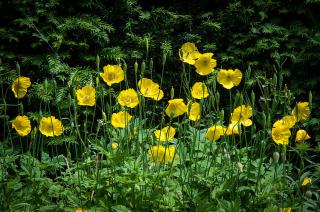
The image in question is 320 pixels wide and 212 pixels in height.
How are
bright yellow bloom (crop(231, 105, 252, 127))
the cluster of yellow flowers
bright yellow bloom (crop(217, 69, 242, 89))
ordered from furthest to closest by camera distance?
1. bright yellow bloom (crop(217, 69, 242, 89))
2. bright yellow bloom (crop(231, 105, 252, 127))
3. the cluster of yellow flowers

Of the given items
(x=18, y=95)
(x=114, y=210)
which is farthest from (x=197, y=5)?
(x=114, y=210)

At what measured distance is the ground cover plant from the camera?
88.9 inches

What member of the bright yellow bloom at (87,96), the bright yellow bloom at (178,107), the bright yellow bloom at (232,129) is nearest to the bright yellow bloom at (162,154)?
the bright yellow bloom at (178,107)

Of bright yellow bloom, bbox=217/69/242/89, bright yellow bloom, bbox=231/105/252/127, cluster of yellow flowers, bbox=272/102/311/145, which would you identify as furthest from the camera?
bright yellow bloom, bbox=217/69/242/89

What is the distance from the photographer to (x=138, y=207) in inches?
87.7

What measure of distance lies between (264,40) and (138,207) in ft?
5.97

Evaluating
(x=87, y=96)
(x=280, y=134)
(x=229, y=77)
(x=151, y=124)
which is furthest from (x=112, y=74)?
(x=280, y=134)

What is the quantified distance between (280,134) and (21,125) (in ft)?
4.09

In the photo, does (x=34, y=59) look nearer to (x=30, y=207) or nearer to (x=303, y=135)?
(x=30, y=207)

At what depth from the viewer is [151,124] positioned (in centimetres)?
256

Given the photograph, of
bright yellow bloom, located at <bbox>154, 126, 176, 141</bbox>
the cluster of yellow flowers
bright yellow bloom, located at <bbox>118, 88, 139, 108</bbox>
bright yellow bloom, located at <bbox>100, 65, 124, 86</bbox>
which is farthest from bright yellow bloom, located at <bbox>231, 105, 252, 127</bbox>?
bright yellow bloom, located at <bbox>100, 65, 124, 86</bbox>

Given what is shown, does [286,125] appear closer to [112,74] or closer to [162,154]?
[162,154]

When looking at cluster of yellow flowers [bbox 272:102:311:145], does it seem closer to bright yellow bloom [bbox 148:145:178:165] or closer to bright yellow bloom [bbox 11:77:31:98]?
bright yellow bloom [bbox 148:145:178:165]

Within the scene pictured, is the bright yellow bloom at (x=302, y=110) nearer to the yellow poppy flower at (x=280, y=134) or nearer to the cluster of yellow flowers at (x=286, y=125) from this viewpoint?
the cluster of yellow flowers at (x=286, y=125)
